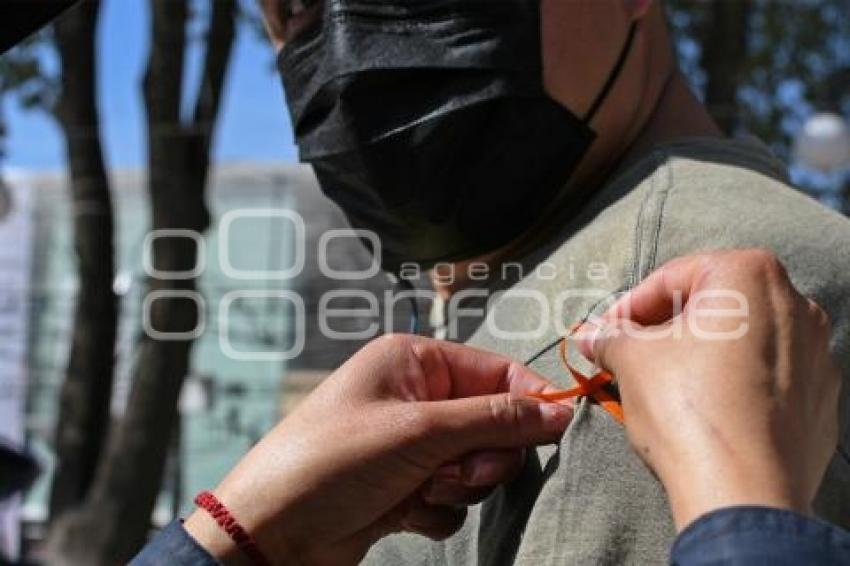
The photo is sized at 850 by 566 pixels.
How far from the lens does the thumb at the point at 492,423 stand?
1083 mm

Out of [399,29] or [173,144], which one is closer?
[399,29]

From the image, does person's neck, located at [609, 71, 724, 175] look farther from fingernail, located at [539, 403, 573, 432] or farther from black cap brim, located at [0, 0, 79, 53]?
black cap brim, located at [0, 0, 79, 53]

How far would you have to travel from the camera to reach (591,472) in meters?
1.09

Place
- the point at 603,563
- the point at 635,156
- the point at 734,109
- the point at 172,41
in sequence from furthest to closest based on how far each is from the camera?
the point at 734,109 < the point at 172,41 < the point at 635,156 < the point at 603,563

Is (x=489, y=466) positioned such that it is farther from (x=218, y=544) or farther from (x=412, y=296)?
(x=412, y=296)

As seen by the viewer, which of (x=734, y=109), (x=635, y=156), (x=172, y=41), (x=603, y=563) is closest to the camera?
(x=603, y=563)

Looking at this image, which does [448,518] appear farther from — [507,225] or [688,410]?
[507,225]

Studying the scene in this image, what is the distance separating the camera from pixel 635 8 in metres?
1.63

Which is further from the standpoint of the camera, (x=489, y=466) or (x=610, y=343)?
(x=489, y=466)

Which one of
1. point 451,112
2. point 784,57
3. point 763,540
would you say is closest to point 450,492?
point 763,540

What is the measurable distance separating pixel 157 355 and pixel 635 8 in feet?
12.7

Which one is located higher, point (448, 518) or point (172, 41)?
point (448, 518)

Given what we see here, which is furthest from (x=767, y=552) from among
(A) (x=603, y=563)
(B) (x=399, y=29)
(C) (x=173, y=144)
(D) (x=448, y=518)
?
(C) (x=173, y=144)

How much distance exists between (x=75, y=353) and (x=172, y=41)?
1.46 metres
